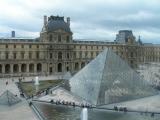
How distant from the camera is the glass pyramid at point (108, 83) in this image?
1719 inches

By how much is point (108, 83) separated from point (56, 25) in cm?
5067

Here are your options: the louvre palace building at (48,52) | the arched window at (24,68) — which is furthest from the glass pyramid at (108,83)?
the arched window at (24,68)

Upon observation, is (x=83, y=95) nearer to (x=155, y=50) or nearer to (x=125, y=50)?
(x=125, y=50)

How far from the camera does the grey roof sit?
92.8m

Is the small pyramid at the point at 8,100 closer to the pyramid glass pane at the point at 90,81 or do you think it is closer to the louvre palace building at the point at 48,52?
the pyramid glass pane at the point at 90,81

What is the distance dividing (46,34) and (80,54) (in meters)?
11.5

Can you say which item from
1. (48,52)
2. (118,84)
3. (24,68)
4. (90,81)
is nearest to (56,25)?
(48,52)

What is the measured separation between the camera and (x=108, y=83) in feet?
147

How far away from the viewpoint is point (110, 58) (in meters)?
47.4

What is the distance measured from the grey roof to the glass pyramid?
4466 centimetres

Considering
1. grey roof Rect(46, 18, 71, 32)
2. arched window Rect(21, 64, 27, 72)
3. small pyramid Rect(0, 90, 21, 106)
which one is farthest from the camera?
grey roof Rect(46, 18, 71, 32)

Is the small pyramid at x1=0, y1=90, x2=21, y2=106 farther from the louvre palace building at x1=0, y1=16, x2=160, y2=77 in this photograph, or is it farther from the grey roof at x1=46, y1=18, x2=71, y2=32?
the grey roof at x1=46, y1=18, x2=71, y2=32

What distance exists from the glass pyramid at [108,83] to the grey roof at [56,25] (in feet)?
147

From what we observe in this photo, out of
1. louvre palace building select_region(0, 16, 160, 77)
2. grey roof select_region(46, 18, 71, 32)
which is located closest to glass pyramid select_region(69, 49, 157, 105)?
louvre palace building select_region(0, 16, 160, 77)
